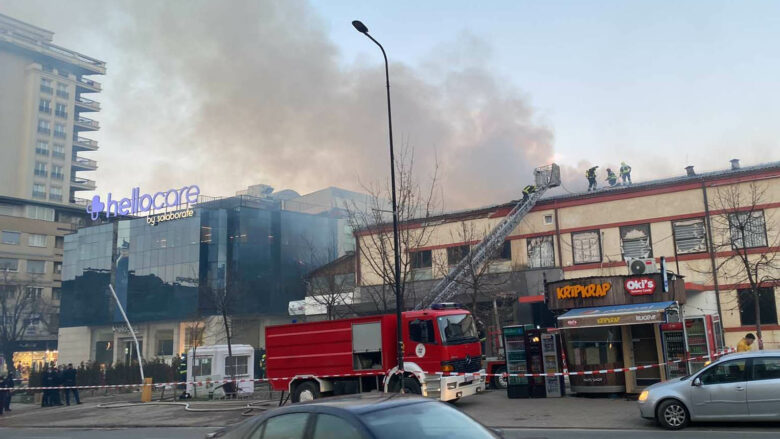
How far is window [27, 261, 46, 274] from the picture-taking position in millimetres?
88688

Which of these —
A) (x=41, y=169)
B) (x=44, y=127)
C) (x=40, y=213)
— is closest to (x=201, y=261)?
(x=40, y=213)

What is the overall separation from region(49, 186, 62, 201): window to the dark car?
111 metres

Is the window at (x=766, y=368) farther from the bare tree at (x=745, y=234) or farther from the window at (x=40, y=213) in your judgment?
the window at (x=40, y=213)

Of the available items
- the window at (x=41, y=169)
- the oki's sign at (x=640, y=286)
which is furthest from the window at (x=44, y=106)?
the oki's sign at (x=640, y=286)

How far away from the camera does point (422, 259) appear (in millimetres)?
39375

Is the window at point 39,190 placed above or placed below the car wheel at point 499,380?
above

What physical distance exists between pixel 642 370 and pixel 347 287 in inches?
1075

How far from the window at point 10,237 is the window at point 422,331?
87.0 meters

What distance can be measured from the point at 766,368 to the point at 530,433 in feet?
14.7

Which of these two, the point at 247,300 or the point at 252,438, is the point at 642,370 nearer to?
the point at 252,438

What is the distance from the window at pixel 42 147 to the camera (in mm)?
101312

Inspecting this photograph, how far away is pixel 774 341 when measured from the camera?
2928cm

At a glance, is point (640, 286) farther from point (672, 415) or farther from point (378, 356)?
point (378, 356)

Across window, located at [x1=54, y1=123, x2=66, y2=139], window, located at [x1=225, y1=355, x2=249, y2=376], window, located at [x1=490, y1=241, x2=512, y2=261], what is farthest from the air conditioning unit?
window, located at [x1=54, y1=123, x2=66, y2=139]
